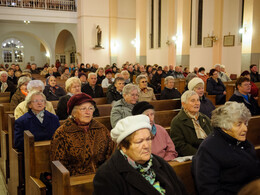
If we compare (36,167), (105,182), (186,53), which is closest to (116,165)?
(105,182)

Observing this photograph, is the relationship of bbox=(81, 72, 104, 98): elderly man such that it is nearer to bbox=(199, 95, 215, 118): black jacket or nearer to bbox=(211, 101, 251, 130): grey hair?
bbox=(199, 95, 215, 118): black jacket

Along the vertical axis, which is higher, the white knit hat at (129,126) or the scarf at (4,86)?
the white knit hat at (129,126)

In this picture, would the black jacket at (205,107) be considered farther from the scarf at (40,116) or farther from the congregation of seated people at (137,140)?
the scarf at (40,116)

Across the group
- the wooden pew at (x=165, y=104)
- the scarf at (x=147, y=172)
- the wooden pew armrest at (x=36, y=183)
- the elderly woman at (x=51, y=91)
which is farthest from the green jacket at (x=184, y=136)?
the elderly woman at (x=51, y=91)

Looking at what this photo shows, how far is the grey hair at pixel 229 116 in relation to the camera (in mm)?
2432

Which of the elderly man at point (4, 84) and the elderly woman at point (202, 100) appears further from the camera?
the elderly man at point (4, 84)

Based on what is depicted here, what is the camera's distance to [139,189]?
1752 mm

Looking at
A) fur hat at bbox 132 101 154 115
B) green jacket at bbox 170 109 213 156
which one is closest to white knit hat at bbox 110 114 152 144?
fur hat at bbox 132 101 154 115

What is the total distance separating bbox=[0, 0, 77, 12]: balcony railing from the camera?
1656 centimetres

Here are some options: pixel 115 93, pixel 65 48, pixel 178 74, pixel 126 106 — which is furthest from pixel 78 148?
pixel 65 48

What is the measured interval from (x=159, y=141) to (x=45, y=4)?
52.6 feet

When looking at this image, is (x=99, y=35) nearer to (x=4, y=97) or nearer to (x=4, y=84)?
(x=4, y=84)

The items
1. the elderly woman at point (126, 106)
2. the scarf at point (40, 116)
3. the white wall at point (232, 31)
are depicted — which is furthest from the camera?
the white wall at point (232, 31)

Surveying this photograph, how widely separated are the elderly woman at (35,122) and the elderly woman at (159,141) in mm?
1065
